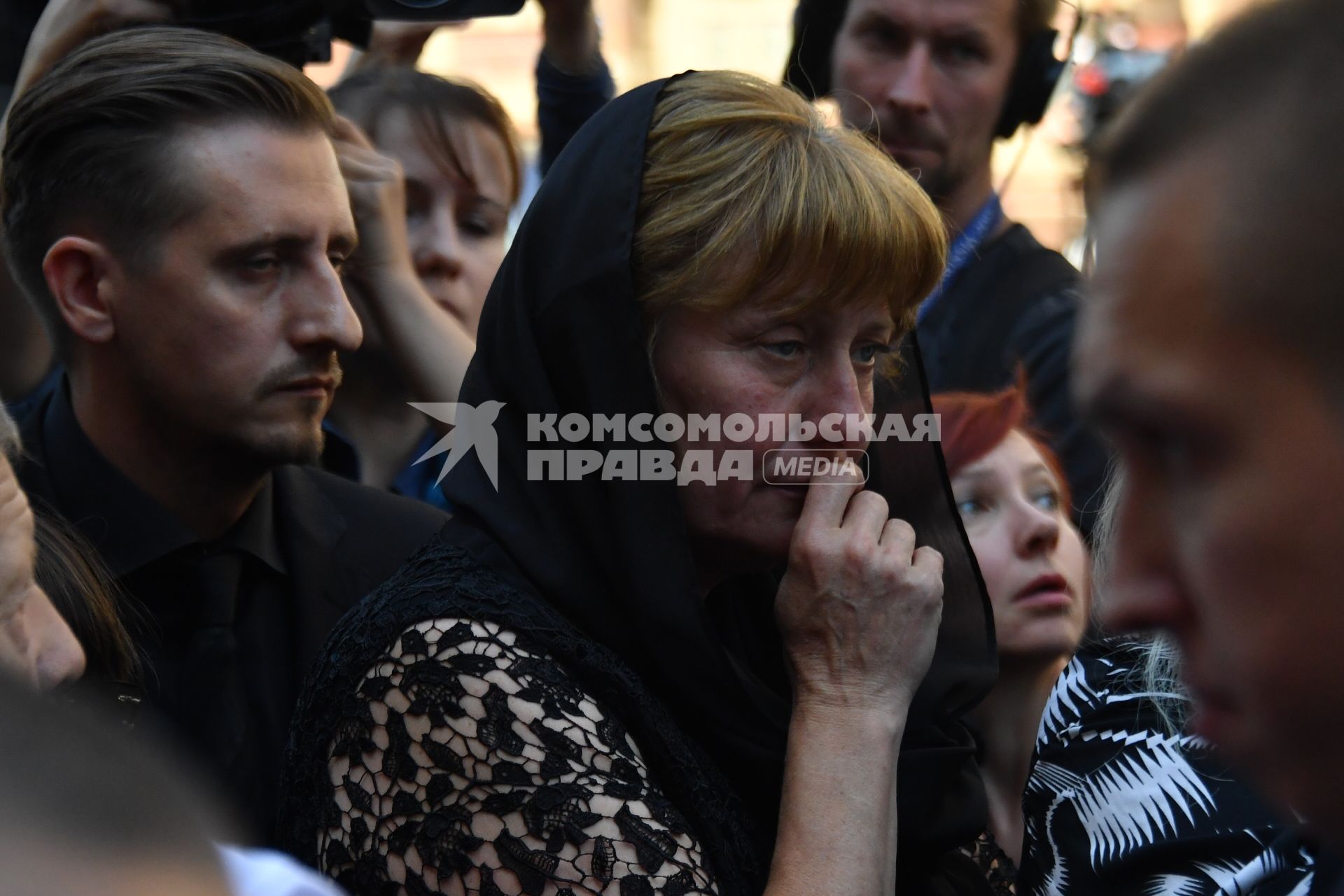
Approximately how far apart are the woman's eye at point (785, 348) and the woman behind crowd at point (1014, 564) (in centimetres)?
52

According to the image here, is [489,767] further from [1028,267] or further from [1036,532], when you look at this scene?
[1028,267]

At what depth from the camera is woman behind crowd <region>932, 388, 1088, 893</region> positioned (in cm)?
254

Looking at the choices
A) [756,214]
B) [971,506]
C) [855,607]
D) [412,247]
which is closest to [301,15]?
[412,247]

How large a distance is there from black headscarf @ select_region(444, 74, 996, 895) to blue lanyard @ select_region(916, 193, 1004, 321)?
1.13 m

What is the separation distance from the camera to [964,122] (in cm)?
329

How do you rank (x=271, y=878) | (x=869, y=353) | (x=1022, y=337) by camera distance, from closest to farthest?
(x=271, y=878), (x=869, y=353), (x=1022, y=337)

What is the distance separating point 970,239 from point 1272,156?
2377 mm

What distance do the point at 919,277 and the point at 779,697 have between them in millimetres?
631

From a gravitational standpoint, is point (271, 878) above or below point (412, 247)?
above

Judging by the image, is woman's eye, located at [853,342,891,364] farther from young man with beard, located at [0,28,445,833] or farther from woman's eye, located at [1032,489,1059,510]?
young man with beard, located at [0,28,445,833]

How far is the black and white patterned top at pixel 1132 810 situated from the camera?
6.04 feet

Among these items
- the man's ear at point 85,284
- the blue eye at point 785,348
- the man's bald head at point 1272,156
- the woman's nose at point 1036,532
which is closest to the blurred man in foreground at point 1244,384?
the man's bald head at point 1272,156

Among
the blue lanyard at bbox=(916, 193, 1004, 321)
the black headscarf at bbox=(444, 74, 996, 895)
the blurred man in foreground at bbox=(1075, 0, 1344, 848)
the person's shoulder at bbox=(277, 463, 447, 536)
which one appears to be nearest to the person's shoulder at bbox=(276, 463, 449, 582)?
the person's shoulder at bbox=(277, 463, 447, 536)

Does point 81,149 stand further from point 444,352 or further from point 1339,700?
point 1339,700
